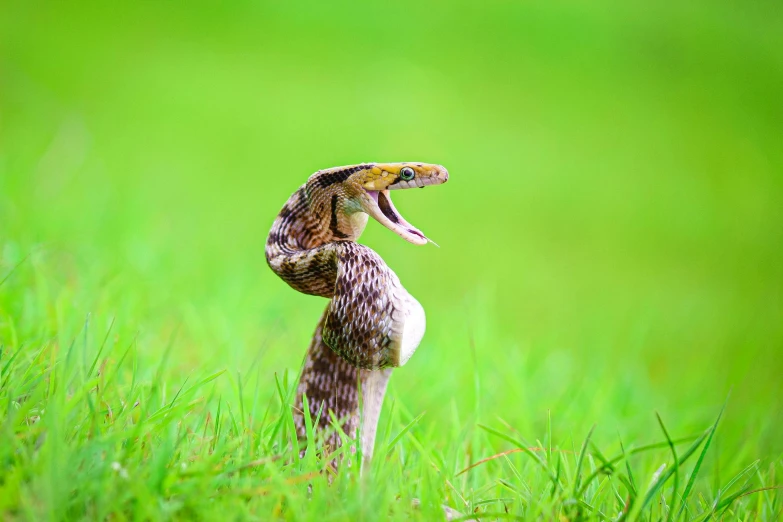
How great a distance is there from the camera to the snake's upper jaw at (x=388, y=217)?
57.5 inches

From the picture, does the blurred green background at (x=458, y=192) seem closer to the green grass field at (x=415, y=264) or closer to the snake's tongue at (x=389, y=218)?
the green grass field at (x=415, y=264)

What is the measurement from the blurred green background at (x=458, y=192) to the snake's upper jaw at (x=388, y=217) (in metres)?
1.19

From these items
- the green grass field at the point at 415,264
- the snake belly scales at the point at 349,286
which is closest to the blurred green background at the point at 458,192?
the green grass field at the point at 415,264

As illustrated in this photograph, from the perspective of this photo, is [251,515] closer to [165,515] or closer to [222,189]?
[165,515]

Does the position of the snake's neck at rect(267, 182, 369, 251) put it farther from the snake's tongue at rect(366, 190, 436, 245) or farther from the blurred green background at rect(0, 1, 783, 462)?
the blurred green background at rect(0, 1, 783, 462)

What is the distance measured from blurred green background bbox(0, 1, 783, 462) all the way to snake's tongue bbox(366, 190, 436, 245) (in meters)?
1.19

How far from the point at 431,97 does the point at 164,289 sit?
148 inches

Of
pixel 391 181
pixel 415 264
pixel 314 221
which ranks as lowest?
pixel 415 264

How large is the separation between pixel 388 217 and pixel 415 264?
3255 mm

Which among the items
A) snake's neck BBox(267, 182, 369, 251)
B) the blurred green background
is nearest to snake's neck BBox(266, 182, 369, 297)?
snake's neck BBox(267, 182, 369, 251)

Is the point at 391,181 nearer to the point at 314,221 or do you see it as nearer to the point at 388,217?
the point at 388,217

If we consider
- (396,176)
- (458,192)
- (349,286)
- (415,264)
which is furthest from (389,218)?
(458,192)

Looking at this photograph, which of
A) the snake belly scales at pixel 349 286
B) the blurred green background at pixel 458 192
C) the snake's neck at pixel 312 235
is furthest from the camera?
the blurred green background at pixel 458 192

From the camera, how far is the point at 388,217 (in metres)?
1.54
